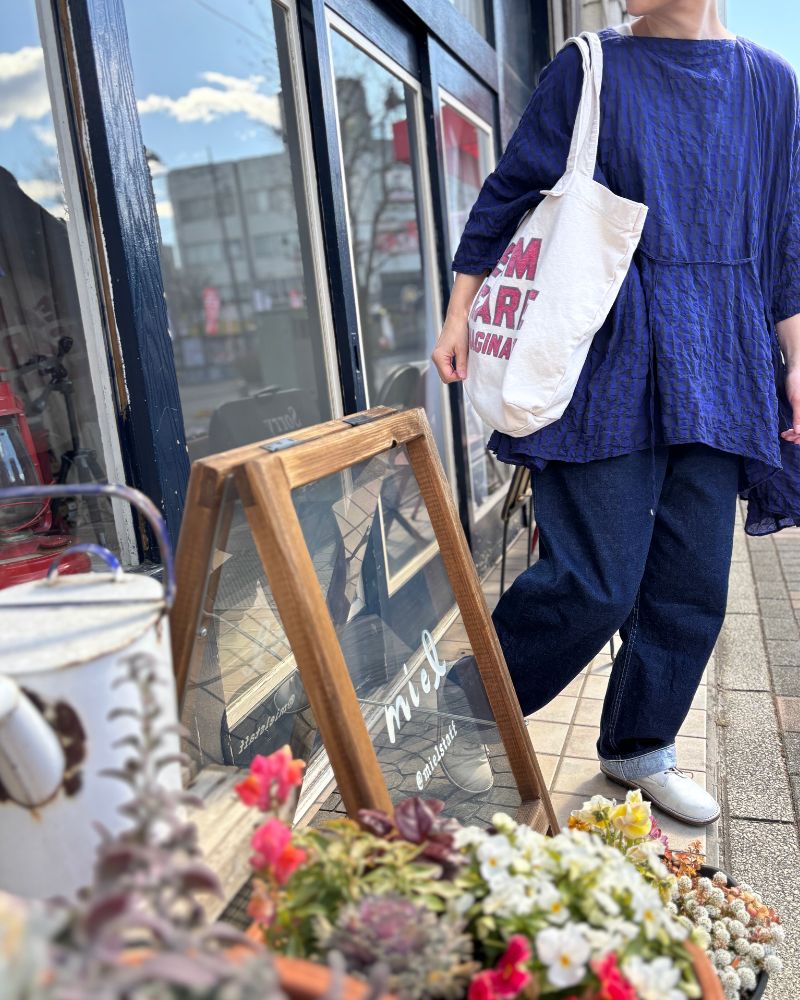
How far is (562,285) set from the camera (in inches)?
59.6

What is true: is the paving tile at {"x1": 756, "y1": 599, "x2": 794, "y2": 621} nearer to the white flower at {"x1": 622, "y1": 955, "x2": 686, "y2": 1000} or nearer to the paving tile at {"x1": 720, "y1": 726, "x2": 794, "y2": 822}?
the paving tile at {"x1": 720, "y1": 726, "x2": 794, "y2": 822}

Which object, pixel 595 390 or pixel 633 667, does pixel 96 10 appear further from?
pixel 633 667

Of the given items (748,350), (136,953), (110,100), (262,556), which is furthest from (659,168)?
(136,953)

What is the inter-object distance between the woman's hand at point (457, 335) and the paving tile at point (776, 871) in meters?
1.15

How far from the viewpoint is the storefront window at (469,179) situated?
3.56m

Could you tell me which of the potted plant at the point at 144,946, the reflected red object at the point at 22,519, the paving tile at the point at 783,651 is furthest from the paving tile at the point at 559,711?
the potted plant at the point at 144,946

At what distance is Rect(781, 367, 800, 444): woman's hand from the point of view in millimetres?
1701

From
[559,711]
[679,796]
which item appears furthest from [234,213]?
[679,796]

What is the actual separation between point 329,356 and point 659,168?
1.07m

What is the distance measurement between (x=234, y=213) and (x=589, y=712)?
8.16 m

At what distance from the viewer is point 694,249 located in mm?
1608

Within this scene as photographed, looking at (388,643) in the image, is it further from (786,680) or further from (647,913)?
(786,680)

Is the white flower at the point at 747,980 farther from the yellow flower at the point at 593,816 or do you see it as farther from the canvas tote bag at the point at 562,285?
the canvas tote bag at the point at 562,285

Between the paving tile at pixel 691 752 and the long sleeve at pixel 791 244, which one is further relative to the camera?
the paving tile at pixel 691 752
